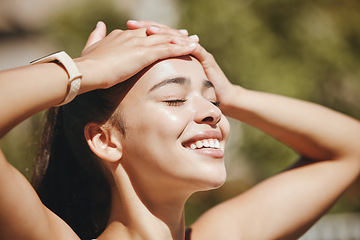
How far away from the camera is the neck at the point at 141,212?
251 cm

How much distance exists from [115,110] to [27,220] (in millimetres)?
797

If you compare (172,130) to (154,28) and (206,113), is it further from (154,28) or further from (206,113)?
(154,28)

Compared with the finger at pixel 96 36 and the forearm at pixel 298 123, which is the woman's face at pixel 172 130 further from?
the forearm at pixel 298 123

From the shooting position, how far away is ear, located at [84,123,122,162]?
8.16 ft

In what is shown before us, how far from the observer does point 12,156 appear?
23.6 feet

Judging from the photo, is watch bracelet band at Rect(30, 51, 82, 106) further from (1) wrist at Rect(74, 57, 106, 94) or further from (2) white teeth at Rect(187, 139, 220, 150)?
(2) white teeth at Rect(187, 139, 220, 150)

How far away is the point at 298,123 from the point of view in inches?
118

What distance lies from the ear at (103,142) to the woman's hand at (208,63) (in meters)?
0.56

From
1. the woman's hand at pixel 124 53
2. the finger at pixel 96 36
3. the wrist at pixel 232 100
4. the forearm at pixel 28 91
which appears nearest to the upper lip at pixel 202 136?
the woman's hand at pixel 124 53

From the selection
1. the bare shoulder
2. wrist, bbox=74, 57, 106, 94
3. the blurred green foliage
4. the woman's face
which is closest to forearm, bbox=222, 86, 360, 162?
the woman's face

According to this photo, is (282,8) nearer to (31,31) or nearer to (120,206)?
(31,31)

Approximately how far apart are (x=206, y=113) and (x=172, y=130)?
0.62 ft

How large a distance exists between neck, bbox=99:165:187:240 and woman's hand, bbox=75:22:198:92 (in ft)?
1.84

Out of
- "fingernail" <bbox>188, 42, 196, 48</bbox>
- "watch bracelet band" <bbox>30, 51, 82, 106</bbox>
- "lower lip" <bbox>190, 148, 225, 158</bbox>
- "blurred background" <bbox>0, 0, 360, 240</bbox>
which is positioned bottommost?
"blurred background" <bbox>0, 0, 360, 240</bbox>
